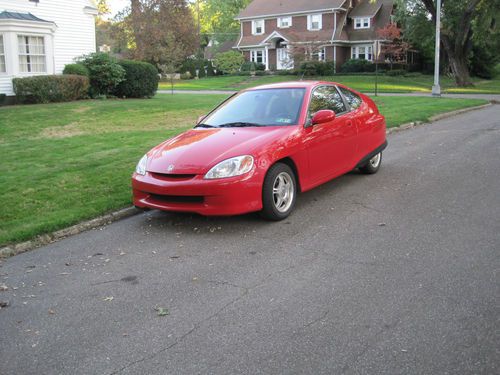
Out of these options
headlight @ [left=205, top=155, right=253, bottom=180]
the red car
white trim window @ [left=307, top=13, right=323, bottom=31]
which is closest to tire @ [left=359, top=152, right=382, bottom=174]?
the red car

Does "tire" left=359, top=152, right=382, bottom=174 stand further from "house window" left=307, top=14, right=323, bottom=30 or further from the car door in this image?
"house window" left=307, top=14, right=323, bottom=30

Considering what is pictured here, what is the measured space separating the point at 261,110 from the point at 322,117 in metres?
0.87

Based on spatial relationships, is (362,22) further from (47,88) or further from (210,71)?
(47,88)

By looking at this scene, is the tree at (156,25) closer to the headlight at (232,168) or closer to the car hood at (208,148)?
the car hood at (208,148)

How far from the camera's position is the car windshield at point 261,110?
7004mm

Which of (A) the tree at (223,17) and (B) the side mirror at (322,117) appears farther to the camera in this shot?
(A) the tree at (223,17)

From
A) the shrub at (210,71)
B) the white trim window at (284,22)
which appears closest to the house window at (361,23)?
the white trim window at (284,22)

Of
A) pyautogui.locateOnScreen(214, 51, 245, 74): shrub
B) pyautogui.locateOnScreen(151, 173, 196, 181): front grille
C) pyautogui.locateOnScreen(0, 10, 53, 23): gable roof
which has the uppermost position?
pyautogui.locateOnScreen(214, 51, 245, 74): shrub

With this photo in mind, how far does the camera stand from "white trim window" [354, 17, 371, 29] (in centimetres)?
5150

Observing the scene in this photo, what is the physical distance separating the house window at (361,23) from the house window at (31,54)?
120 ft

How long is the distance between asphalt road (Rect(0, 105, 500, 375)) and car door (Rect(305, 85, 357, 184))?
18.2 inches

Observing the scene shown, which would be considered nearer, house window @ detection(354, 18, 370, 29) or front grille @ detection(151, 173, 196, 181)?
front grille @ detection(151, 173, 196, 181)

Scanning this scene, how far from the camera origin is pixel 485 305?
3.96 meters

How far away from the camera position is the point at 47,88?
65.8ft
